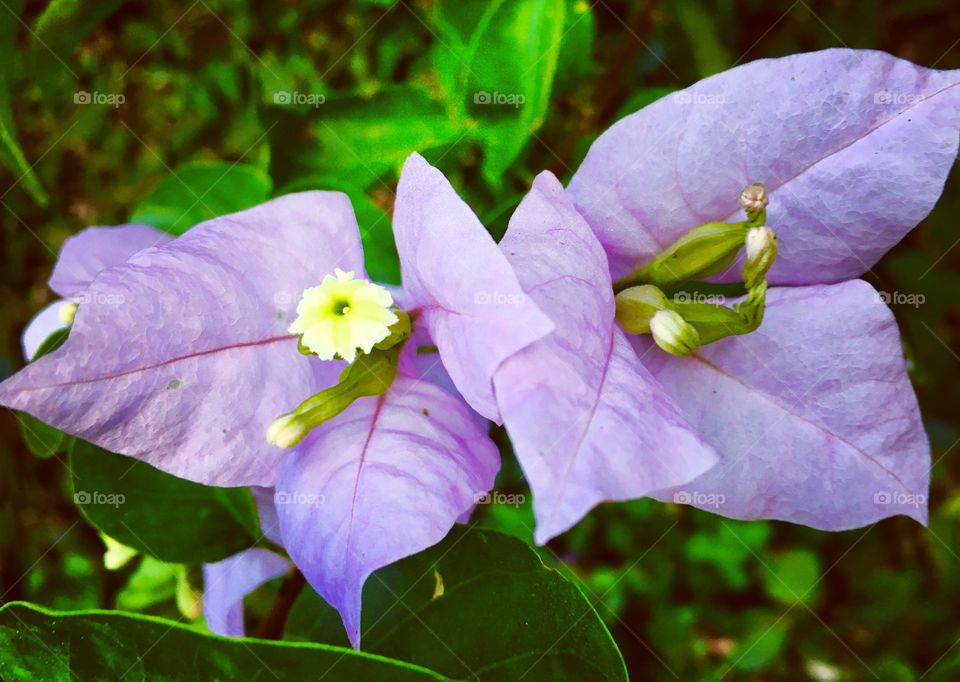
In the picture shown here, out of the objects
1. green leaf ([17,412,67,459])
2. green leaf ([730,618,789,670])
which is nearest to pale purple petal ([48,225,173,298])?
green leaf ([17,412,67,459])

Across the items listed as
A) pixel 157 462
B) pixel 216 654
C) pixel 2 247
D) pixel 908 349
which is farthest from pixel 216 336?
pixel 2 247

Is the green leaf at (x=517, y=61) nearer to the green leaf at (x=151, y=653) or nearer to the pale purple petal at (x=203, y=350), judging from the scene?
the pale purple petal at (x=203, y=350)

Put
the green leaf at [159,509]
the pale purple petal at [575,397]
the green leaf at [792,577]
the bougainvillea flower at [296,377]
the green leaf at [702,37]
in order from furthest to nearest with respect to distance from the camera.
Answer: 1. the green leaf at [792,577]
2. the green leaf at [702,37]
3. the green leaf at [159,509]
4. the bougainvillea flower at [296,377]
5. the pale purple petal at [575,397]

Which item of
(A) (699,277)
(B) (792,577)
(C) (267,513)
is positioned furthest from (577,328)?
(B) (792,577)

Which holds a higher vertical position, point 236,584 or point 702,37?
point 702,37

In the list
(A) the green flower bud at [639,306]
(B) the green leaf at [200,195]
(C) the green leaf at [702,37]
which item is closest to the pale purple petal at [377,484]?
(A) the green flower bud at [639,306]

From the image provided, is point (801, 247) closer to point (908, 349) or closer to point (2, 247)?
point (908, 349)

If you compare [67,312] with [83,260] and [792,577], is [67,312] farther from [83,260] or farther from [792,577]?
[792,577]
